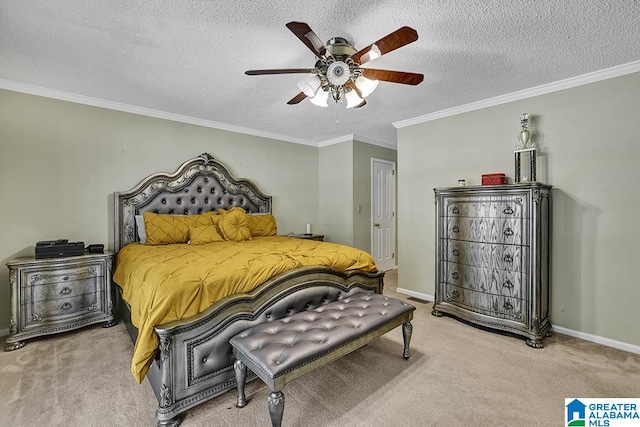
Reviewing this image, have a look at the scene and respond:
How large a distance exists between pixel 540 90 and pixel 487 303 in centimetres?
227

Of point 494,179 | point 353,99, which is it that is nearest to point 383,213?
point 494,179

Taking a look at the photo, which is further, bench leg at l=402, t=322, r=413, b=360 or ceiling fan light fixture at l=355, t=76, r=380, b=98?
bench leg at l=402, t=322, r=413, b=360

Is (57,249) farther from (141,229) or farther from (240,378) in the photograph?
(240,378)

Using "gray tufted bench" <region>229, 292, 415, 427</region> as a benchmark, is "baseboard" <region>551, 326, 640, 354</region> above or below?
below

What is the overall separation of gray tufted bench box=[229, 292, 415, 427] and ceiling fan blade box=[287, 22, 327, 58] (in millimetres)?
1776

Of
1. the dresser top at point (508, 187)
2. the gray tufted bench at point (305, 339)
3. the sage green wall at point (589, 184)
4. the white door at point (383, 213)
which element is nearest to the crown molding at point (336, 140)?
the white door at point (383, 213)

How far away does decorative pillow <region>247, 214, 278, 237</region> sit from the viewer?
162 inches

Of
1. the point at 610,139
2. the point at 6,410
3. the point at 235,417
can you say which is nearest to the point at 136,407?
the point at 235,417

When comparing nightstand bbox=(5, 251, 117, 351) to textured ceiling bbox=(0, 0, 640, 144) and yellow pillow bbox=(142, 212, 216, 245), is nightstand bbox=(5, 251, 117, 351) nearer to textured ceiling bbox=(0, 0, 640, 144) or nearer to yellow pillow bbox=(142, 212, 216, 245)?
yellow pillow bbox=(142, 212, 216, 245)

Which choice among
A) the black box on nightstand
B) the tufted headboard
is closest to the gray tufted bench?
the black box on nightstand

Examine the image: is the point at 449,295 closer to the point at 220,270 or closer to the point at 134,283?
the point at 220,270

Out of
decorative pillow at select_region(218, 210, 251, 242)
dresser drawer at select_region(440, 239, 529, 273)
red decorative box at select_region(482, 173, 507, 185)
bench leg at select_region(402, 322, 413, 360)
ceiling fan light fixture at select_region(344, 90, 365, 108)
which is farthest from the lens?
decorative pillow at select_region(218, 210, 251, 242)

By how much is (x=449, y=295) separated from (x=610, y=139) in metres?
2.10

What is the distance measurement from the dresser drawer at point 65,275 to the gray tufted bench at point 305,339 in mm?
2037
